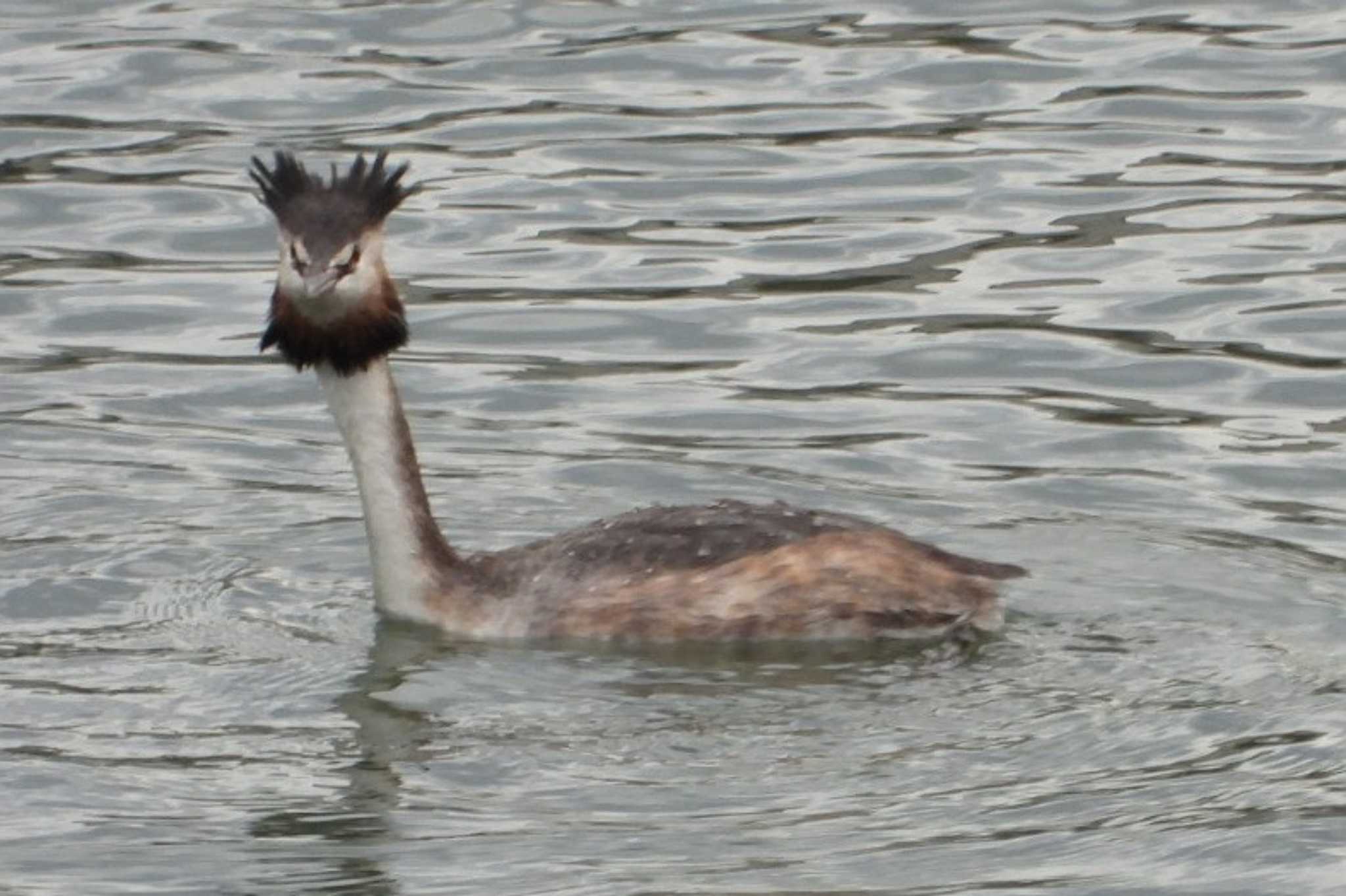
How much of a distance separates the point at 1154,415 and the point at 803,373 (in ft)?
4.90

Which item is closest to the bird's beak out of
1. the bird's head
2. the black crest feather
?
the bird's head

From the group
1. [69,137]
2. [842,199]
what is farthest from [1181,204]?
[69,137]

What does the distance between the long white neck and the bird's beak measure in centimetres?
49

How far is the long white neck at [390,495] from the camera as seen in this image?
36.3 ft

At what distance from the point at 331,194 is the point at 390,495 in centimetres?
103

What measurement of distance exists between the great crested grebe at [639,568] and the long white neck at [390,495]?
0.02 metres

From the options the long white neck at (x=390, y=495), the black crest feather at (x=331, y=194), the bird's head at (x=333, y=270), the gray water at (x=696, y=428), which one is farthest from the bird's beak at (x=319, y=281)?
the gray water at (x=696, y=428)

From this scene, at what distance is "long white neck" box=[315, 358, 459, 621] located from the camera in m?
11.1

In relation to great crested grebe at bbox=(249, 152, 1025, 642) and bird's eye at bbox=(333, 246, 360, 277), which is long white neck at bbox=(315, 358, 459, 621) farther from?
bird's eye at bbox=(333, 246, 360, 277)

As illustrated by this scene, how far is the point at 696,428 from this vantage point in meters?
13.3

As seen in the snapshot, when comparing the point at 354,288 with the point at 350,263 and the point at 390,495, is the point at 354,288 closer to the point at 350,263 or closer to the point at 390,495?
the point at 350,263

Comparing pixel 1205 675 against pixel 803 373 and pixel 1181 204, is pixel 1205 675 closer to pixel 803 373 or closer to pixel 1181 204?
pixel 803 373

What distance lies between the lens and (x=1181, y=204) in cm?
1596

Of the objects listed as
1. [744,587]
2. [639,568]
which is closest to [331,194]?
[639,568]
